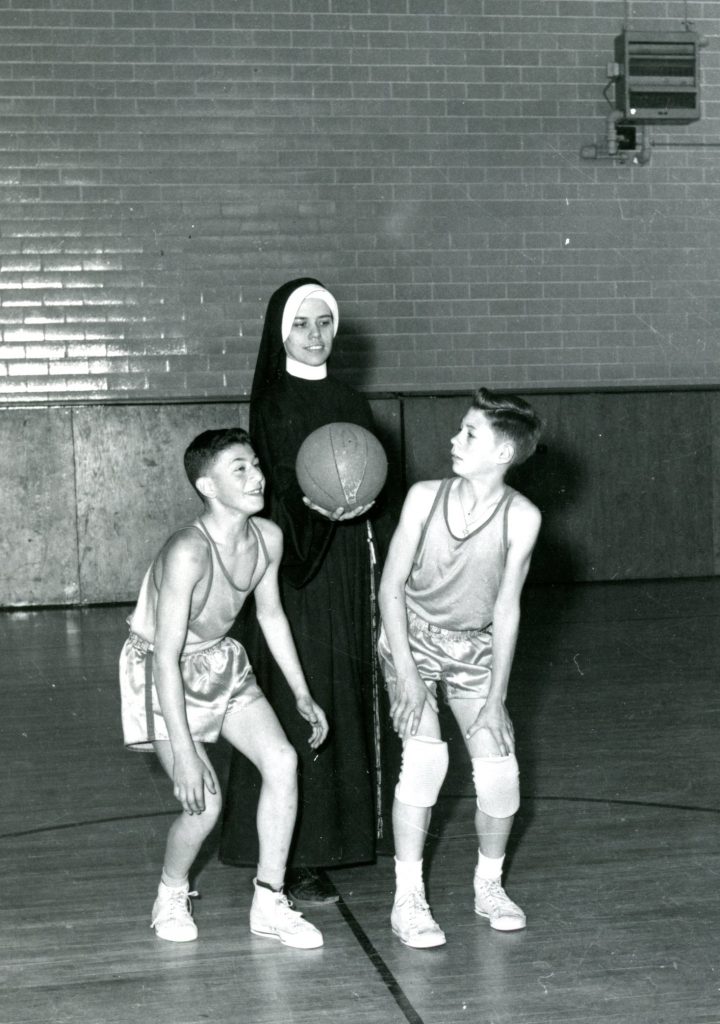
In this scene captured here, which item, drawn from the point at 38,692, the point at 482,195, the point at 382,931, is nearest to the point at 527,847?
the point at 382,931

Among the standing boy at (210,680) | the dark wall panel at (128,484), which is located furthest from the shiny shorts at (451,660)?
the dark wall panel at (128,484)

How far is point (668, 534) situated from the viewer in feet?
35.6

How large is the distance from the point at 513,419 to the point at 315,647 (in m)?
0.90

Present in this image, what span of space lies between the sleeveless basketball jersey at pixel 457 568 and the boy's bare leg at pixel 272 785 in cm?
52

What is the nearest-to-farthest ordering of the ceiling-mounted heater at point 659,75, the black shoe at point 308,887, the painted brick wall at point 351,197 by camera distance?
the black shoe at point 308,887
the painted brick wall at point 351,197
the ceiling-mounted heater at point 659,75

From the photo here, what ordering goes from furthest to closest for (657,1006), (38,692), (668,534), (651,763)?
1. (668,534)
2. (38,692)
3. (651,763)
4. (657,1006)

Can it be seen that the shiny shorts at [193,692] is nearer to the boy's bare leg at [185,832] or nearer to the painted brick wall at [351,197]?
the boy's bare leg at [185,832]

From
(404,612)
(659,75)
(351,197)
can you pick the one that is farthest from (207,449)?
(659,75)

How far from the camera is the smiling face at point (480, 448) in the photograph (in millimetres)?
3409

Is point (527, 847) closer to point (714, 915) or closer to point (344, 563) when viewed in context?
point (714, 915)

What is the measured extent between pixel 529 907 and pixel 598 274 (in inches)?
309

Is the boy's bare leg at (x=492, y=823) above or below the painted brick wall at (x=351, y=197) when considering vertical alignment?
below

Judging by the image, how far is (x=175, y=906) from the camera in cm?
342

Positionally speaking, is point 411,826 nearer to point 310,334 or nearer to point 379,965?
point 379,965
